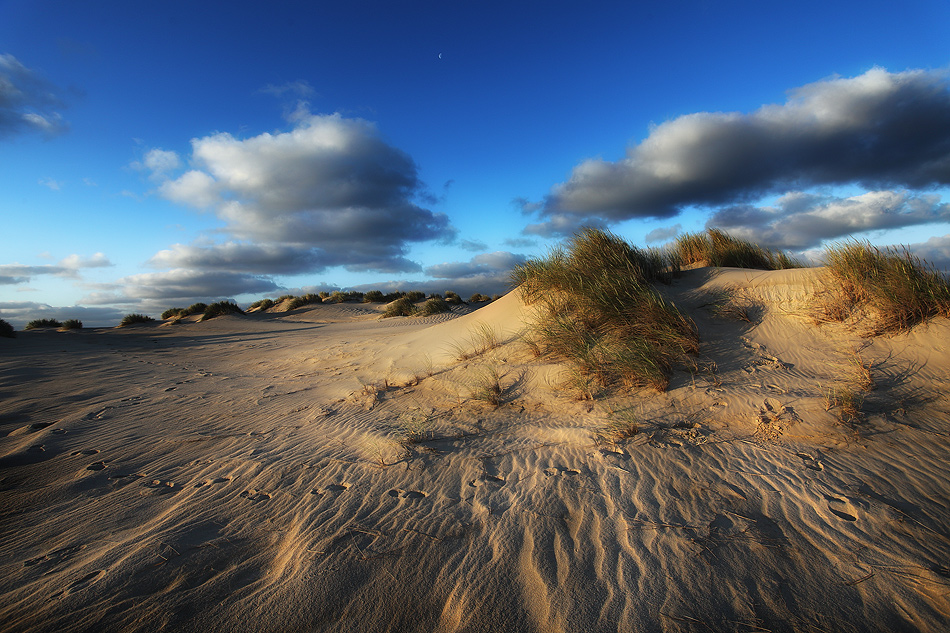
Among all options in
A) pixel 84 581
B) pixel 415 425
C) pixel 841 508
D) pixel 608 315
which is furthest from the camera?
pixel 608 315

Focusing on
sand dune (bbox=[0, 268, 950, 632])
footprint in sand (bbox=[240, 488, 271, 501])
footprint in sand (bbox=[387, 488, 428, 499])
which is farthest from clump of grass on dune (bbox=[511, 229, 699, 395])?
footprint in sand (bbox=[240, 488, 271, 501])

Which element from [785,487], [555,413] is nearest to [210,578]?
[555,413]

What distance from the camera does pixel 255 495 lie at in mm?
3014

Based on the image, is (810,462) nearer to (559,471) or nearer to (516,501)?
(559,471)

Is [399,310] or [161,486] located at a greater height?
[399,310]

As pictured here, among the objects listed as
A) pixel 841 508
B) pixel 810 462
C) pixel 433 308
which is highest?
pixel 433 308

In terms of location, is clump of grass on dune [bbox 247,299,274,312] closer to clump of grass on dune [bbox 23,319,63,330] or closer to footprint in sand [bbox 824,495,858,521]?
clump of grass on dune [bbox 23,319,63,330]

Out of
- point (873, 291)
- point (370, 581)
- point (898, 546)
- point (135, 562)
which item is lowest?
point (898, 546)

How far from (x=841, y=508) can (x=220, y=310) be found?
76.7 feet

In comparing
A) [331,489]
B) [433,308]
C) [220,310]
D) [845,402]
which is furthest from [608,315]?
[220,310]

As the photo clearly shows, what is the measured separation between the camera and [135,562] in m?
2.23

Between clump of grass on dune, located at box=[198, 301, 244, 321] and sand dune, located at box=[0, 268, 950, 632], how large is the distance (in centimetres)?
1589

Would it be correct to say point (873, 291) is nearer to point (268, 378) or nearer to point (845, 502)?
point (845, 502)

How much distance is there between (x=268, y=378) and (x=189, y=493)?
4456 millimetres
